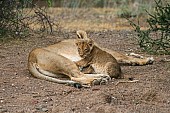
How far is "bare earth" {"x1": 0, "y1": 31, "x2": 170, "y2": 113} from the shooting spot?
546 centimetres

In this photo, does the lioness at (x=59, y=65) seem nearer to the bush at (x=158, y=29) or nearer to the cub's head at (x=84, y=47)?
the cub's head at (x=84, y=47)

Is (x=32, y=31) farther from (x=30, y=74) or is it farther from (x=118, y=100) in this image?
(x=118, y=100)

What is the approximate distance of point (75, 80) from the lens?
642 centimetres

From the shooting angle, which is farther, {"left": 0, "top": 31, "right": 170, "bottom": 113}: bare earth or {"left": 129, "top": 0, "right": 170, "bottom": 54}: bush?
{"left": 129, "top": 0, "right": 170, "bottom": 54}: bush

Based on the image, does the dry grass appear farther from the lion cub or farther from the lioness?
the lion cub

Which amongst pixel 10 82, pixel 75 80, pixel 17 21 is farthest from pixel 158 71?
pixel 17 21

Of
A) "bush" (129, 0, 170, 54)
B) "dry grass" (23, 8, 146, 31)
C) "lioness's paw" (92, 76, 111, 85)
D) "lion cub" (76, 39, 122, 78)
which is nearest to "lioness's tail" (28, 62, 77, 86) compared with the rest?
"lioness's paw" (92, 76, 111, 85)

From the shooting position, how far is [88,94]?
19.3ft

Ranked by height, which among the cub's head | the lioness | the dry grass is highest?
the cub's head

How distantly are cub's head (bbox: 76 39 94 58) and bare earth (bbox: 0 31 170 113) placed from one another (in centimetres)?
55

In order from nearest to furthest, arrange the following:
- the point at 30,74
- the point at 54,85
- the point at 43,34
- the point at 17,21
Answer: the point at 54,85, the point at 30,74, the point at 17,21, the point at 43,34

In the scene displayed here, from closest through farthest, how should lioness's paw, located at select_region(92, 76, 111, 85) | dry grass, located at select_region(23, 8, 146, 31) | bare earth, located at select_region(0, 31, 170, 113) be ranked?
1. bare earth, located at select_region(0, 31, 170, 113)
2. lioness's paw, located at select_region(92, 76, 111, 85)
3. dry grass, located at select_region(23, 8, 146, 31)

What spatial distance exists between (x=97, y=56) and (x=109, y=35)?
442cm

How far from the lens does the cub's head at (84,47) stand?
675cm
